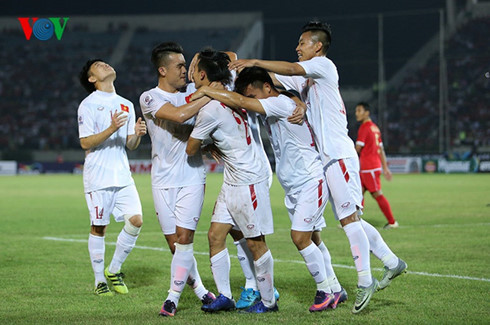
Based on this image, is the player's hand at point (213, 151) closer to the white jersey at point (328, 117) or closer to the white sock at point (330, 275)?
the white jersey at point (328, 117)

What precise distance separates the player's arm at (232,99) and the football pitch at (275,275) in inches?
66.7

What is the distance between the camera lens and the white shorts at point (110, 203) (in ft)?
23.0

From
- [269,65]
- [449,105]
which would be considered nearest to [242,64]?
[269,65]

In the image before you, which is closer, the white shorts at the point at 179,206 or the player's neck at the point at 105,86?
the white shorts at the point at 179,206

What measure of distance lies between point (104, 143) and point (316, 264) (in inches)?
105

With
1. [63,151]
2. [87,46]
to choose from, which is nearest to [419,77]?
[63,151]

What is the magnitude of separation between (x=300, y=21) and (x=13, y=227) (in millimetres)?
28679

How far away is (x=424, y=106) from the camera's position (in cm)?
3719

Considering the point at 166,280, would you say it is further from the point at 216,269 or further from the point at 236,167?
the point at 236,167

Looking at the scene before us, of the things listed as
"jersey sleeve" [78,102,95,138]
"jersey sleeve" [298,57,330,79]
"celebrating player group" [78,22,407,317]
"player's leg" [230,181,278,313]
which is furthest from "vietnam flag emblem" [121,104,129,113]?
"jersey sleeve" [298,57,330,79]

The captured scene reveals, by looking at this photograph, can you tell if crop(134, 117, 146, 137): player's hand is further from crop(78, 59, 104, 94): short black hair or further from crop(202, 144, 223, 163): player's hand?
crop(202, 144, 223, 163): player's hand

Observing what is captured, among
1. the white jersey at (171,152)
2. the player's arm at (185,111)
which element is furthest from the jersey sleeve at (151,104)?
the player's arm at (185,111)

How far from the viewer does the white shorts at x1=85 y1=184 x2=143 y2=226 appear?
7.01 meters

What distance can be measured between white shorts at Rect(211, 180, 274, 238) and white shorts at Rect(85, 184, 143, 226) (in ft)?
5.82
